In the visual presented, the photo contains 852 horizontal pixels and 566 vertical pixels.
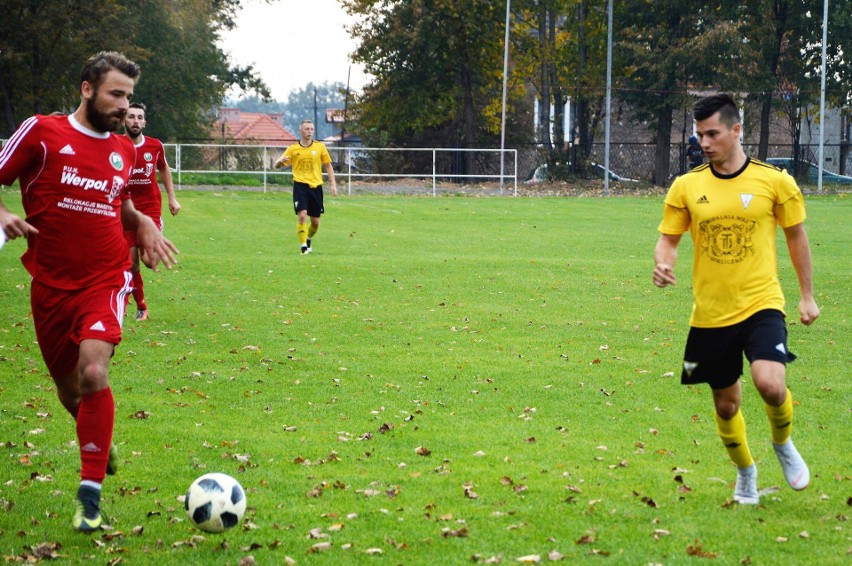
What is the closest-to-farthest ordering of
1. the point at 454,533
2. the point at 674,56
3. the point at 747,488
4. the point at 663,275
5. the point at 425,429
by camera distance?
the point at 454,533 → the point at 747,488 → the point at 663,275 → the point at 425,429 → the point at 674,56

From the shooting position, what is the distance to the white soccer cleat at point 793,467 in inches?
236

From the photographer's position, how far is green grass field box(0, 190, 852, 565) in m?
5.43

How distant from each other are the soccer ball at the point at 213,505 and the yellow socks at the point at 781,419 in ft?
9.86

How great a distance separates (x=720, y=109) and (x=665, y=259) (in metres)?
0.94

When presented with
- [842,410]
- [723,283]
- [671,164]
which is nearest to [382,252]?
[842,410]

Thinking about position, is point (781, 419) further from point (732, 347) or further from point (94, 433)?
point (94, 433)

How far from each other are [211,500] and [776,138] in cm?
4783

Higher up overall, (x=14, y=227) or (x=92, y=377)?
(x=14, y=227)

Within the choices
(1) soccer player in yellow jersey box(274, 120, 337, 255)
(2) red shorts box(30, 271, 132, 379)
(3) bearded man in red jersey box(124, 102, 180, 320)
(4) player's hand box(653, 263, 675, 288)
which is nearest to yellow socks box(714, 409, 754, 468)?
(4) player's hand box(653, 263, 675, 288)

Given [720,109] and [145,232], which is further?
[145,232]

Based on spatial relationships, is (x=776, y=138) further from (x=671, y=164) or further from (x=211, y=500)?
(x=211, y=500)

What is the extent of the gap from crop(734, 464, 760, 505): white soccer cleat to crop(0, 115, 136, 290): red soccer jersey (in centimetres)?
376

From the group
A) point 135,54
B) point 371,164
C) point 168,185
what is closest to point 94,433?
point 168,185

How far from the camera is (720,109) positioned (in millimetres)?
5965
